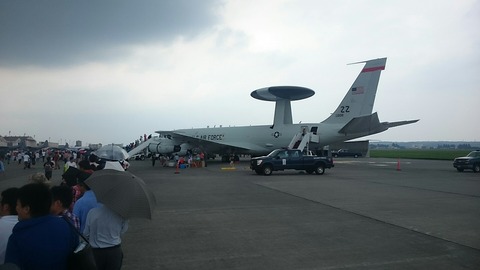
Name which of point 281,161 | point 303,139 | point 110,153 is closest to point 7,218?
point 110,153

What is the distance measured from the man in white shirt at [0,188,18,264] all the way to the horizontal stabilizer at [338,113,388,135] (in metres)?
27.9

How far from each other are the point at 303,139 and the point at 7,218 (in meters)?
29.2

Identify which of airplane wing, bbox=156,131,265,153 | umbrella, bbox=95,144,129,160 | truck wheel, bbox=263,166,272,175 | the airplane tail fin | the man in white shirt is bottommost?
truck wheel, bbox=263,166,272,175

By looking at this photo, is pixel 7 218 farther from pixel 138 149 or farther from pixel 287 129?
pixel 138 149

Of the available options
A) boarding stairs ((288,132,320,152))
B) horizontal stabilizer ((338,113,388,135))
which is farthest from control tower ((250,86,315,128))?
horizontal stabilizer ((338,113,388,135))

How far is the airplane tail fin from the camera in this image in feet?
101

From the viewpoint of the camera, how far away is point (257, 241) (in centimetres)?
716

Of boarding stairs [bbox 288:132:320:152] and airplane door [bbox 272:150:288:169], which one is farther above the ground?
boarding stairs [bbox 288:132:320:152]

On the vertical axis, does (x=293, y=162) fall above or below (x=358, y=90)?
below

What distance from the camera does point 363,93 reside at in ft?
103

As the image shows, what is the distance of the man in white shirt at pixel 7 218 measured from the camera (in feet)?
9.83

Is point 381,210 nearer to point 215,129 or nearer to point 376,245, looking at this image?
point 376,245

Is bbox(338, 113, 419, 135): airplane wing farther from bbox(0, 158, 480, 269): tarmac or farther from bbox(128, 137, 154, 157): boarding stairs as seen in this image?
bbox(128, 137, 154, 157): boarding stairs

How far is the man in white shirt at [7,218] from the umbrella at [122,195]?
0.68 metres
